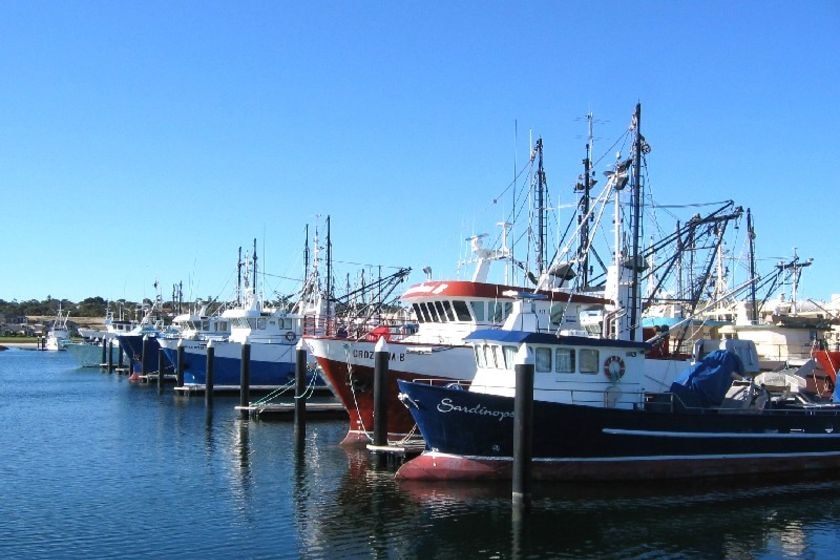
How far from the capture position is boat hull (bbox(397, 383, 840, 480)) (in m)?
20.1

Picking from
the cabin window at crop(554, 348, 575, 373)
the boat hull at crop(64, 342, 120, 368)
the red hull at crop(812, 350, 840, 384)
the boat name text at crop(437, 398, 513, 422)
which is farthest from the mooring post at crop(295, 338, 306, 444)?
the boat hull at crop(64, 342, 120, 368)

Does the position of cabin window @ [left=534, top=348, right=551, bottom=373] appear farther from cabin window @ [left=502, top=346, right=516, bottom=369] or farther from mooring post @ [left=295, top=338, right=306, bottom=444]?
mooring post @ [left=295, top=338, right=306, bottom=444]

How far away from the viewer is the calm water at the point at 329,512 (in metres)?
15.9

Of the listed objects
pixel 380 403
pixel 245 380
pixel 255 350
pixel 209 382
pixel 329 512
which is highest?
pixel 255 350

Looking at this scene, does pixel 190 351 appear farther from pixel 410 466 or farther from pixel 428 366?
pixel 410 466

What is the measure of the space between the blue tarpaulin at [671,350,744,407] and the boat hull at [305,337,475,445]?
6766mm

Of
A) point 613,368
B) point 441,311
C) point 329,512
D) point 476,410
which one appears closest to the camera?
point 329,512

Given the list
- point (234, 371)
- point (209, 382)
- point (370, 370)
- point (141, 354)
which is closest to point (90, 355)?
point (141, 354)

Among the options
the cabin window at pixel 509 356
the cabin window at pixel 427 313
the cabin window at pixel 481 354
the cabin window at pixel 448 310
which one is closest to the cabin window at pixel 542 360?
the cabin window at pixel 509 356

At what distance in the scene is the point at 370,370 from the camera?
→ 27.5 metres

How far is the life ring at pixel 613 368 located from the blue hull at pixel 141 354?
38.3m

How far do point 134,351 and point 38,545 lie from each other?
43552 millimetres

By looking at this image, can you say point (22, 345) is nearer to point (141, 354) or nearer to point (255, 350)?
point (141, 354)

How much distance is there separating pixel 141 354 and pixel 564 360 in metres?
41.5
